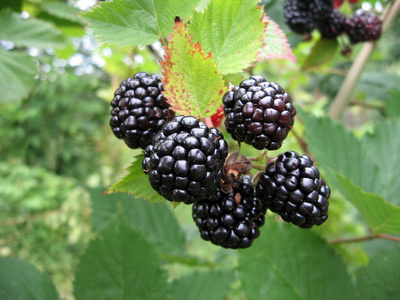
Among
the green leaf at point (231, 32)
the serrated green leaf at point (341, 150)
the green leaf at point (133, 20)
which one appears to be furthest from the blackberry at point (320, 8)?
the green leaf at point (133, 20)

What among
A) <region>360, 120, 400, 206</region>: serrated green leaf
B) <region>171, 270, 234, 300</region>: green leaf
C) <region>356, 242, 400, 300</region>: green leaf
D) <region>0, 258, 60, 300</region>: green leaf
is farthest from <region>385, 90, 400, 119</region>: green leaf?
<region>0, 258, 60, 300</region>: green leaf

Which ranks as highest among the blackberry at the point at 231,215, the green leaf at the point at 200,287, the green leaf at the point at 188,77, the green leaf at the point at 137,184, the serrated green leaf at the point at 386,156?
the green leaf at the point at 188,77

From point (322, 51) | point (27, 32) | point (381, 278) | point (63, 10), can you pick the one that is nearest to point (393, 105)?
point (322, 51)

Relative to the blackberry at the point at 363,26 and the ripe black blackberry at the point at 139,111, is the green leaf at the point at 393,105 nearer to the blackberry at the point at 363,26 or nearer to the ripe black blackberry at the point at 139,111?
the blackberry at the point at 363,26

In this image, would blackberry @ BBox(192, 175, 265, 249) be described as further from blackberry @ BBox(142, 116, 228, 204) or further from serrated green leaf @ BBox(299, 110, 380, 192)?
serrated green leaf @ BBox(299, 110, 380, 192)

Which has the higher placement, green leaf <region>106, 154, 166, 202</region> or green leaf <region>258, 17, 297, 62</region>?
green leaf <region>258, 17, 297, 62</region>

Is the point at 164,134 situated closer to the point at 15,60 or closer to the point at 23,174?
the point at 15,60

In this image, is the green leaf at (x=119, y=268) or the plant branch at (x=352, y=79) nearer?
the green leaf at (x=119, y=268)

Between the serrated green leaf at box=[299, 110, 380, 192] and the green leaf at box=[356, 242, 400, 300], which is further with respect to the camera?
the serrated green leaf at box=[299, 110, 380, 192]
